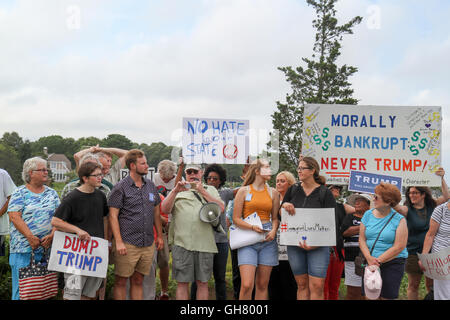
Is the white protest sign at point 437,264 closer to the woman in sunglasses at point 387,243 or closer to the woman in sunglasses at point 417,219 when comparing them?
the woman in sunglasses at point 417,219

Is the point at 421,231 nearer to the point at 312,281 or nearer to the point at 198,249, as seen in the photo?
the point at 312,281

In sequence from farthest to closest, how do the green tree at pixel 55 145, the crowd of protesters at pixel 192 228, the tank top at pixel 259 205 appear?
the green tree at pixel 55 145 < the tank top at pixel 259 205 < the crowd of protesters at pixel 192 228

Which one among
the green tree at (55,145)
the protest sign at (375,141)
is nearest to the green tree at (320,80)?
the protest sign at (375,141)

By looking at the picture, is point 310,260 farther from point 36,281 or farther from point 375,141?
point 36,281

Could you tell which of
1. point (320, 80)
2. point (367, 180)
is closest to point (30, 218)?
point (367, 180)

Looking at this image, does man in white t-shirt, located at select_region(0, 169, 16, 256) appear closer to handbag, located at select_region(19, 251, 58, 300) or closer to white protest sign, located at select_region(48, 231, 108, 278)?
handbag, located at select_region(19, 251, 58, 300)

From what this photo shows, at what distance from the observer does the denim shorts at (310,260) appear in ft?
17.3

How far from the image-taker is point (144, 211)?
5.30m

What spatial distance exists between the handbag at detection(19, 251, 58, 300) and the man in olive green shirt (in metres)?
1.43

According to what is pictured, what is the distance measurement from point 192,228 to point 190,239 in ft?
0.45

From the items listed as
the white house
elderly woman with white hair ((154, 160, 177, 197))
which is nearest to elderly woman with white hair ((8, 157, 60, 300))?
elderly woman with white hair ((154, 160, 177, 197))

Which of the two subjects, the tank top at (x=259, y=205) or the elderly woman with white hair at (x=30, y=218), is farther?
the tank top at (x=259, y=205)

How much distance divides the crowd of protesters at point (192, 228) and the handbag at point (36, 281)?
0.11 meters

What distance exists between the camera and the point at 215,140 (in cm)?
630
